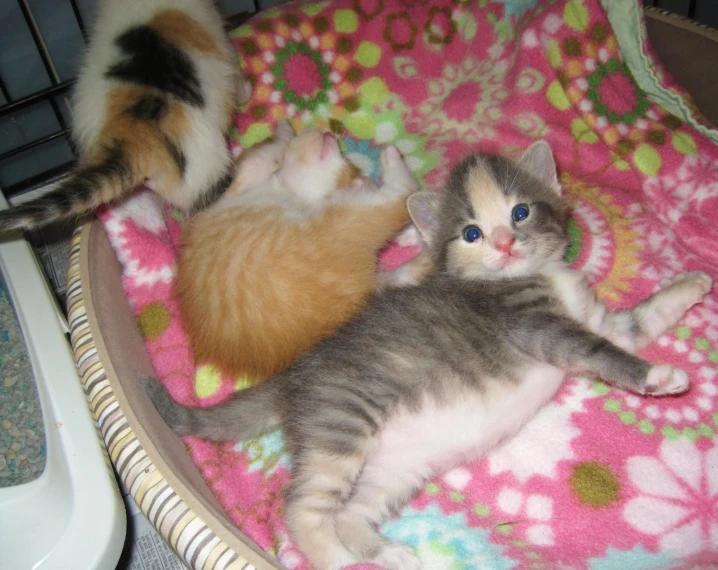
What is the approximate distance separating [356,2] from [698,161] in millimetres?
1338

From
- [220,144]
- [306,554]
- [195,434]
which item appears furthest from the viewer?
[220,144]

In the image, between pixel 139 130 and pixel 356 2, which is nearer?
pixel 139 130

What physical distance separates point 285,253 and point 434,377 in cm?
56

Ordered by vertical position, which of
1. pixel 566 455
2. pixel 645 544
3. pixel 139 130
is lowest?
pixel 645 544

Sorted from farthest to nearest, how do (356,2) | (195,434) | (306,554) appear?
(356,2) → (195,434) → (306,554)

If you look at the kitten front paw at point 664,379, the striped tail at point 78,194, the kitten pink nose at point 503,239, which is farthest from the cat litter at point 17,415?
the kitten front paw at point 664,379

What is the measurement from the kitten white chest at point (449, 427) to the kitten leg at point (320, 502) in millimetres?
104

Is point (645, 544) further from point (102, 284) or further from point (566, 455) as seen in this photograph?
point (102, 284)

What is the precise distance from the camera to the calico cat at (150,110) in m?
1.55

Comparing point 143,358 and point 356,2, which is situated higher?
point 356,2

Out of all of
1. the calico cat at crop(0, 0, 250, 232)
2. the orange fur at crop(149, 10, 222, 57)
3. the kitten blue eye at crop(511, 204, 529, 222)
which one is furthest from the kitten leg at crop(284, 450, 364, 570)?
the orange fur at crop(149, 10, 222, 57)

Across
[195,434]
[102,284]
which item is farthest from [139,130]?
[195,434]

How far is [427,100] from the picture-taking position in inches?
92.4

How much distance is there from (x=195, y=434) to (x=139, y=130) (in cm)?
80
